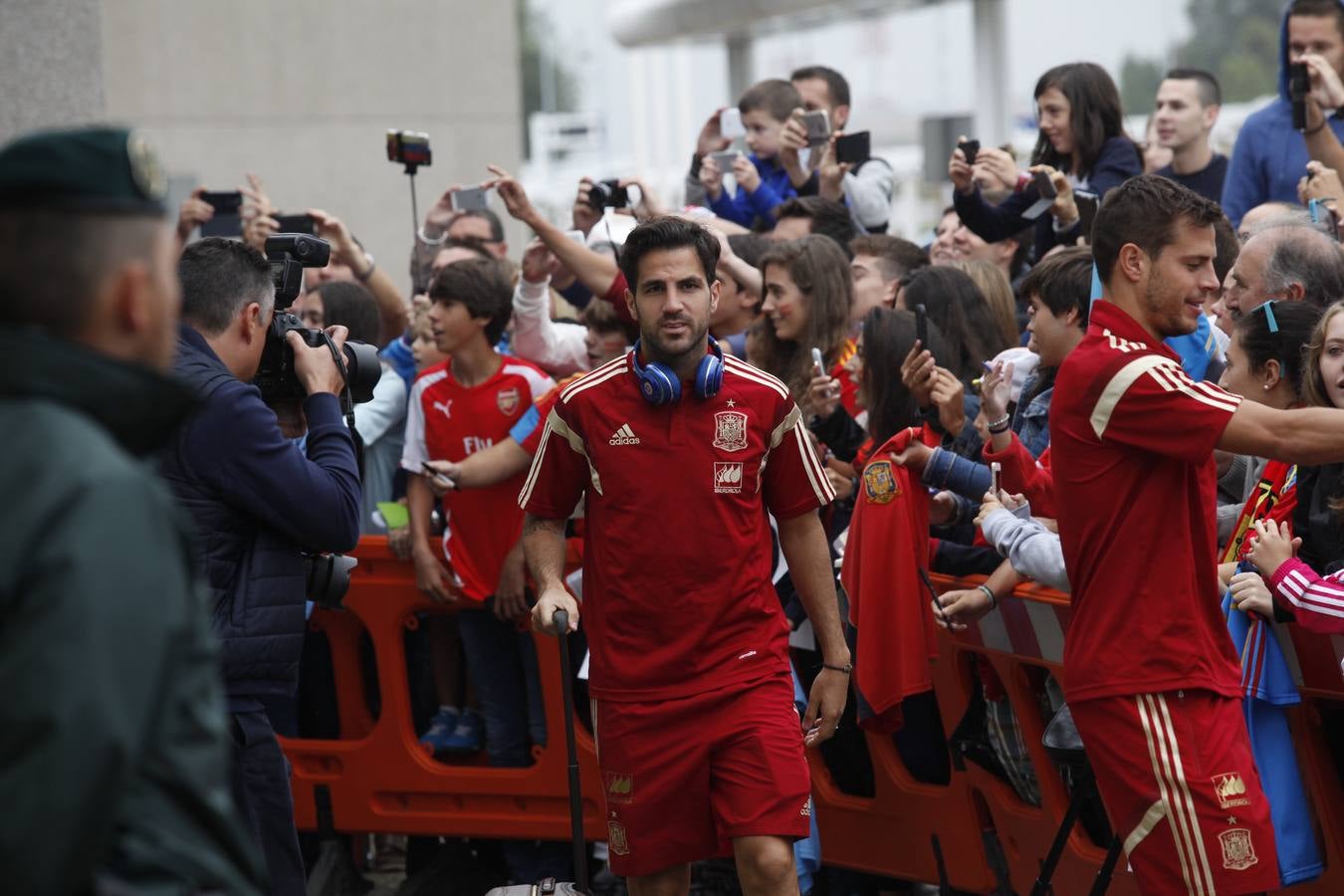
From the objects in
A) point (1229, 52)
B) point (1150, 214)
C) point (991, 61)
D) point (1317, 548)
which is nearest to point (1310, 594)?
point (1317, 548)

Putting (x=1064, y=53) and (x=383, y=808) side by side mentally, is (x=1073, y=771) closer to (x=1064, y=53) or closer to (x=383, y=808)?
(x=383, y=808)

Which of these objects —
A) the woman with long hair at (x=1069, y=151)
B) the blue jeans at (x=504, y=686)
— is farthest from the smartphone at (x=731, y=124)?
the blue jeans at (x=504, y=686)

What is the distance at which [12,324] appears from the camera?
256 cm

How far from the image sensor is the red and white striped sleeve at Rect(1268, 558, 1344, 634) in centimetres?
448

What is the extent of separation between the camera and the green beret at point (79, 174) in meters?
2.54

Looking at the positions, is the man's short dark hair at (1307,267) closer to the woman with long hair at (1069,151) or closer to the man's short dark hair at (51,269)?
the woman with long hair at (1069,151)

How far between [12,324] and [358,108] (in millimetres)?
15682

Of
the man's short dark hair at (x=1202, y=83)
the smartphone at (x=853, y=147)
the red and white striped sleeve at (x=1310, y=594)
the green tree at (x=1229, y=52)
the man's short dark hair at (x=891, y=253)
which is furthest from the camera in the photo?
the green tree at (x=1229, y=52)

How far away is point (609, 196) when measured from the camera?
7.88 m

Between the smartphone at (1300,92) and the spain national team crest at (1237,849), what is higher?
the smartphone at (1300,92)

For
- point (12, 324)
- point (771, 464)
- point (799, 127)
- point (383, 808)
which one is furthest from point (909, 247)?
point (12, 324)

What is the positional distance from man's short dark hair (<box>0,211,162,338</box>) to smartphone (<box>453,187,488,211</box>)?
599 cm

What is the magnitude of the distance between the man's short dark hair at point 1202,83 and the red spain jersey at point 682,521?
4037 millimetres

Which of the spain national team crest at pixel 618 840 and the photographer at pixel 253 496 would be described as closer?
the photographer at pixel 253 496
